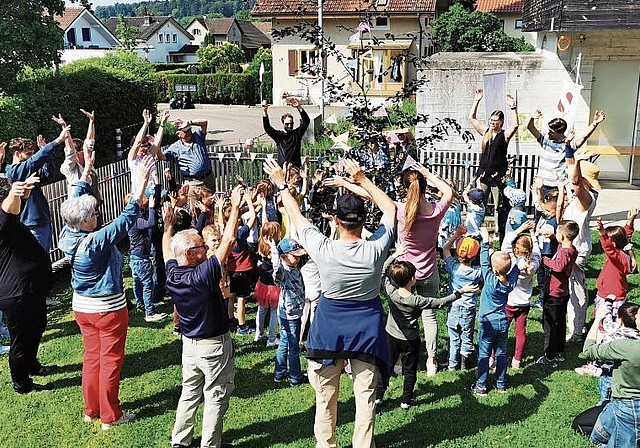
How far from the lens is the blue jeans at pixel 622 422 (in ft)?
15.2

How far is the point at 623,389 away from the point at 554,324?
86.2 inches

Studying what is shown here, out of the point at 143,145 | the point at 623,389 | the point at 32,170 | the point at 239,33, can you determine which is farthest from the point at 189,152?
the point at 239,33

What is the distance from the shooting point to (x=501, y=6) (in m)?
54.0

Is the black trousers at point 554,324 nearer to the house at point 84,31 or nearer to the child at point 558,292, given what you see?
the child at point 558,292

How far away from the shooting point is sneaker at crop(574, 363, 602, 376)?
21.6 feet

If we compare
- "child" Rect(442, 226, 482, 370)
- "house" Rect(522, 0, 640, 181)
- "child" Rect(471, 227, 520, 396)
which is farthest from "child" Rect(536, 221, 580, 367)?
"house" Rect(522, 0, 640, 181)

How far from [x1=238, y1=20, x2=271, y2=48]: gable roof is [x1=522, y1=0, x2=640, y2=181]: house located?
74.4 meters

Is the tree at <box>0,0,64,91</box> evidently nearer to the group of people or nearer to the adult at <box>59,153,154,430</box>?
the group of people

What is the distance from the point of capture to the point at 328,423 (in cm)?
500

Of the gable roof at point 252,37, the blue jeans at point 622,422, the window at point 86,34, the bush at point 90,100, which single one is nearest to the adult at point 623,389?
the blue jeans at point 622,422

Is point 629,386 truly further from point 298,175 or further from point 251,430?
point 298,175

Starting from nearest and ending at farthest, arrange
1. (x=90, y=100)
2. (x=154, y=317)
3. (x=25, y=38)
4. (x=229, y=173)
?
(x=154, y=317)
(x=229, y=173)
(x=25, y=38)
(x=90, y=100)

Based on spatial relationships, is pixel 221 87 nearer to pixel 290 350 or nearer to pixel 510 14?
pixel 510 14

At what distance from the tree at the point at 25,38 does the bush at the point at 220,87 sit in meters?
30.8
